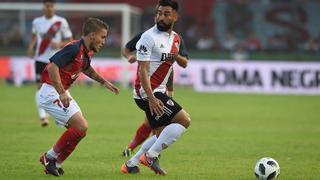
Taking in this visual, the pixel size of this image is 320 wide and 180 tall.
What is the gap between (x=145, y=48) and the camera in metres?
10.2

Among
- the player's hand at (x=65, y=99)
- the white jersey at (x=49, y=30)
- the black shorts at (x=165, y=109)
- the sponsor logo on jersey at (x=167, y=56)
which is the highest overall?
the sponsor logo on jersey at (x=167, y=56)

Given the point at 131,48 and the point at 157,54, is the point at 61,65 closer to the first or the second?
the point at 157,54

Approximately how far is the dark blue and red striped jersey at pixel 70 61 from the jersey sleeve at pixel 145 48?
67 centimetres

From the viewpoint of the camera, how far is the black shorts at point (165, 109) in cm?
1025

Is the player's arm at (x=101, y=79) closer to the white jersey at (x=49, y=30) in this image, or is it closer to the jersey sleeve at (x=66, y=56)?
the jersey sleeve at (x=66, y=56)

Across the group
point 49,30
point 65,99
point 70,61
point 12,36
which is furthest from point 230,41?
point 65,99

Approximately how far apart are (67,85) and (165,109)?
54.4 inches

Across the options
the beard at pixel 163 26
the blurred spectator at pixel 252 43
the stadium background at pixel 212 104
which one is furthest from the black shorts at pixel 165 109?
the blurred spectator at pixel 252 43

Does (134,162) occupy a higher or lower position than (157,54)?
lower

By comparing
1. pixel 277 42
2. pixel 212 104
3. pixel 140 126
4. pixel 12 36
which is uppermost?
pixel 140 126

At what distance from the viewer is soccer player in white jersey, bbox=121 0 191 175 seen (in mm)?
10156

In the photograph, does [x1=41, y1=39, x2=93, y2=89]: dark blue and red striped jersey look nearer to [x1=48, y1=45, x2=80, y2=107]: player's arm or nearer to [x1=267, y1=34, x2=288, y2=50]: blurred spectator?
[x1=48, y1=45, x2=80, y2=107]: player's arm

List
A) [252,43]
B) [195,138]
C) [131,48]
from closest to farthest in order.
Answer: [131,48] → [195,138] → [252,43]

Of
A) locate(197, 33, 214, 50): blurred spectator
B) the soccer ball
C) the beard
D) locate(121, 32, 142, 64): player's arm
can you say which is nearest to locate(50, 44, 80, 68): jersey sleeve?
the beard
